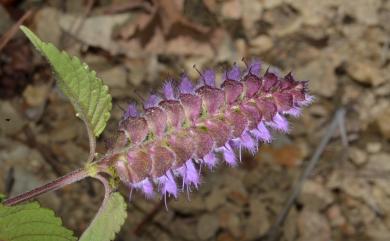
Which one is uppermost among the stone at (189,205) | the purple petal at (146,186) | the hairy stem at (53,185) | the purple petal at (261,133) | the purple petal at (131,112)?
the stone at (189,205)

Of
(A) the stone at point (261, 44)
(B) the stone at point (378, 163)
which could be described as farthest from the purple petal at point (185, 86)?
(B) the stone at point (378, 163)

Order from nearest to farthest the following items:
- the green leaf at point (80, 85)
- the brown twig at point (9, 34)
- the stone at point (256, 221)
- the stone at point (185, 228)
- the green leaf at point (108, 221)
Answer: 1. the green leaf at point (80, 85)
2. the green leaf at point (108, 221)
3. the brown twig at point (9, 34)
4. the stone at point (185, 228)
5. the stone at point (256, 221)

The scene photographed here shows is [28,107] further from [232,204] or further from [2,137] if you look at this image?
[232,204]

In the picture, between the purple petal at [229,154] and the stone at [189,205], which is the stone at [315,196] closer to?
the stone at [189,205]

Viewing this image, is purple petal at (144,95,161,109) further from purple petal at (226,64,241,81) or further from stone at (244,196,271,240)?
stone at (244,196,271,240)

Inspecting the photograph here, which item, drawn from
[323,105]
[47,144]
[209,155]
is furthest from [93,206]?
[209,155]
